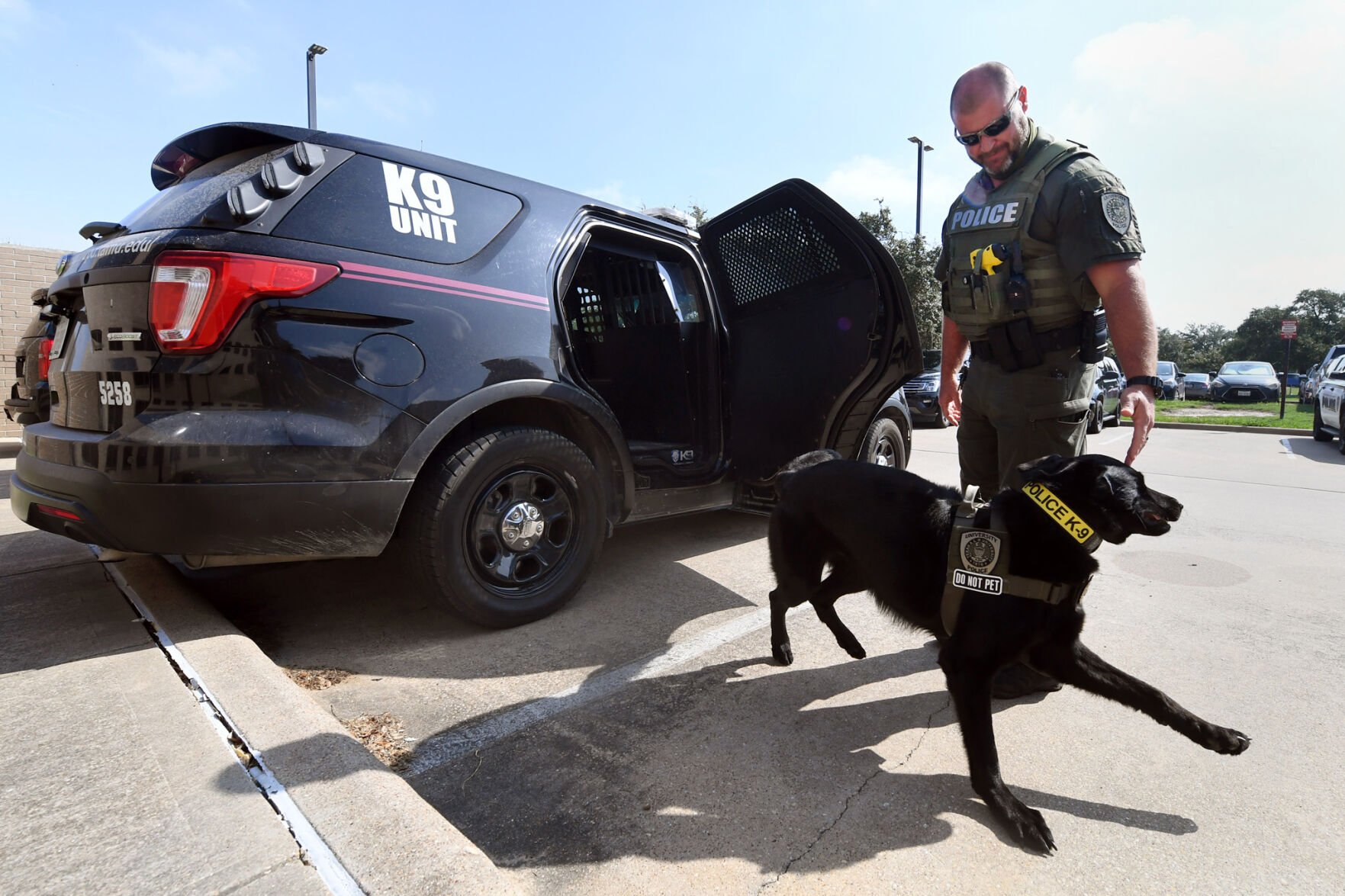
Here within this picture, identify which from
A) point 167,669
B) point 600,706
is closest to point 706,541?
point 600,706

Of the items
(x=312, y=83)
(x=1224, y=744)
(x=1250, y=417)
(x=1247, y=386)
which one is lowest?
(x=1224, y=744)

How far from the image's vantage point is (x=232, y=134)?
261 centimetres

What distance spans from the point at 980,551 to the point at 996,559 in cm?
5

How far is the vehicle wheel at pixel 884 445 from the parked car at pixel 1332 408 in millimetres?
9052

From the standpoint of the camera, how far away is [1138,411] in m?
2.14

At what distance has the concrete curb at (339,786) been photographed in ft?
4.45

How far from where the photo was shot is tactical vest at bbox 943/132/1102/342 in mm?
2344

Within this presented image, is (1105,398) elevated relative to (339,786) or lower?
elevated

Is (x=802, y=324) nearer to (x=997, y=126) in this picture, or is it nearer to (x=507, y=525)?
(x=997, y=126)

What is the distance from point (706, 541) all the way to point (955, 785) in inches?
101

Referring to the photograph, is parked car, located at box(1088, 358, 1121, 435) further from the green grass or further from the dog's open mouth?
the dog's open mouth

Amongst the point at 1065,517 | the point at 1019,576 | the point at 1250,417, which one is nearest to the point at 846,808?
the point at 1019,576

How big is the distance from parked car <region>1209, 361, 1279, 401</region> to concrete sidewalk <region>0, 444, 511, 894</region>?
30967 mm

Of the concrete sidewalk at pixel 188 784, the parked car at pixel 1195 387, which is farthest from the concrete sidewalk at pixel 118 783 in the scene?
the parked car at pixel 1195 387
